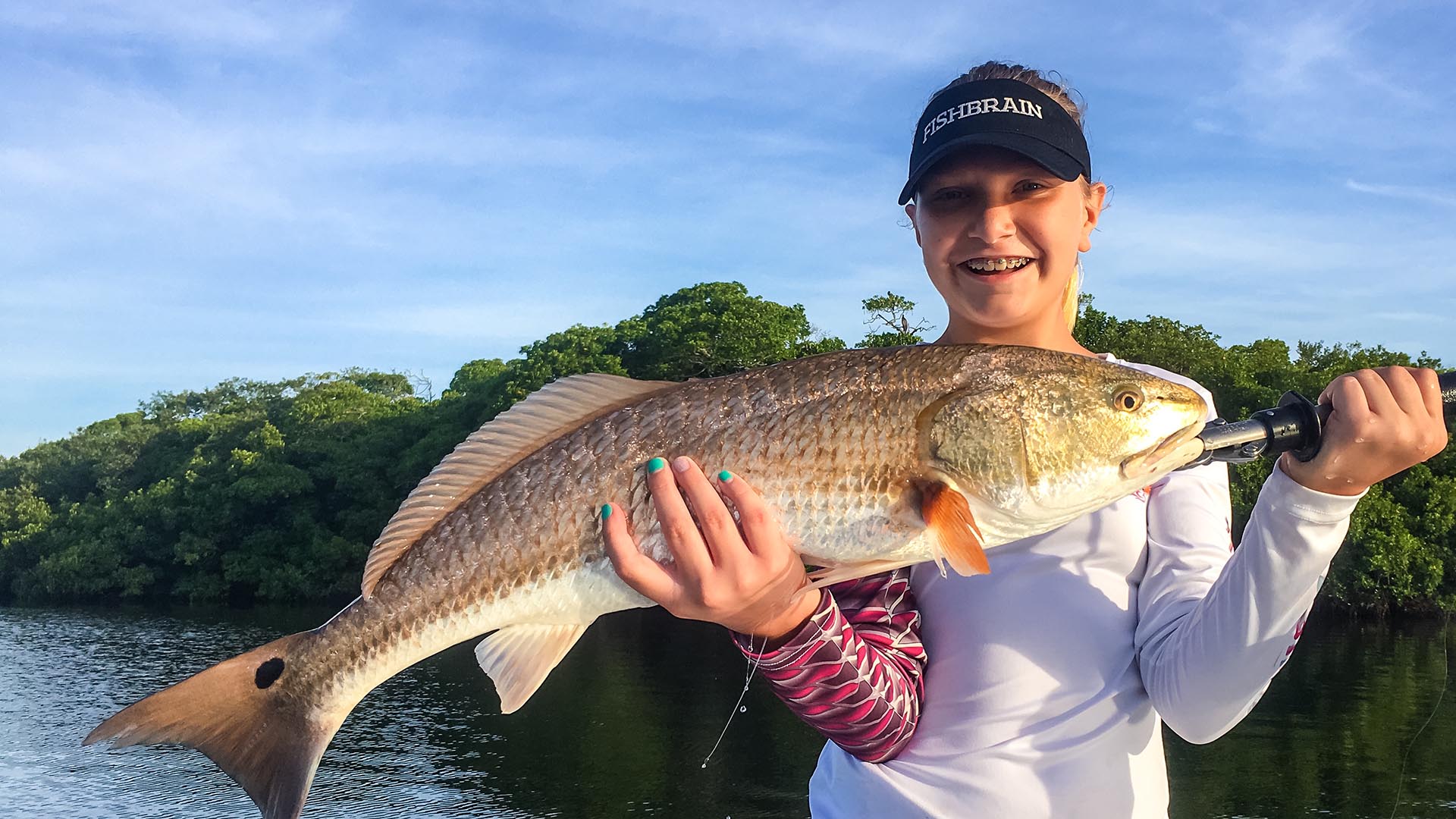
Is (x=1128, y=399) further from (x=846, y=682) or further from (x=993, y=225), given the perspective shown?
(x=846, y=682)

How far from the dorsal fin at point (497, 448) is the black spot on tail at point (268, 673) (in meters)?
0.31

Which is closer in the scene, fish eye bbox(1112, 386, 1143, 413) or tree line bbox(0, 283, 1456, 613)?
fish eye bbox(1112, 386, 1143, 413)

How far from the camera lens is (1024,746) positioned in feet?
8.41

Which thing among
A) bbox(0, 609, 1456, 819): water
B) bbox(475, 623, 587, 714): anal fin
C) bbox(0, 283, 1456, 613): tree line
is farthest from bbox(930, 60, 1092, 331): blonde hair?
bbox(0, 283, 1456, 613): tree line

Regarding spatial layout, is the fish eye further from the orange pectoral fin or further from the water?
the water

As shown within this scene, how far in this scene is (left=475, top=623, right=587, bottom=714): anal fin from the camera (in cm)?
284

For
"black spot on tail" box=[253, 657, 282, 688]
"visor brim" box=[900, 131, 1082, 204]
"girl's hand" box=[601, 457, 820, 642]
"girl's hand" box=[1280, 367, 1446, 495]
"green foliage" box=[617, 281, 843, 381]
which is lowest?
"black spot on tail" box=[253, 657, 282, 688]

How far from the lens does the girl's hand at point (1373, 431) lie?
216 cm

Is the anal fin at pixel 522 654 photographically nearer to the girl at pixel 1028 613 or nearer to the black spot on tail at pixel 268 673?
the girl at pixel 1028 613

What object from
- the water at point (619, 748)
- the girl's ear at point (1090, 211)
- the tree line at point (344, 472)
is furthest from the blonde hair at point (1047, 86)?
the tree line at point (344, 472)

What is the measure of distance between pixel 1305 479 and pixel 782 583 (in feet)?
3.77

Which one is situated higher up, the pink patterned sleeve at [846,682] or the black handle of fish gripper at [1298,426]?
the black handle of fish gripper at [1298,426]

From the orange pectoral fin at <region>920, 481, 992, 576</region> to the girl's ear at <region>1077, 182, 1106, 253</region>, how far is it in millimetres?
1097

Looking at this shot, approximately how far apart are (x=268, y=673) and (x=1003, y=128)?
2476 mm
